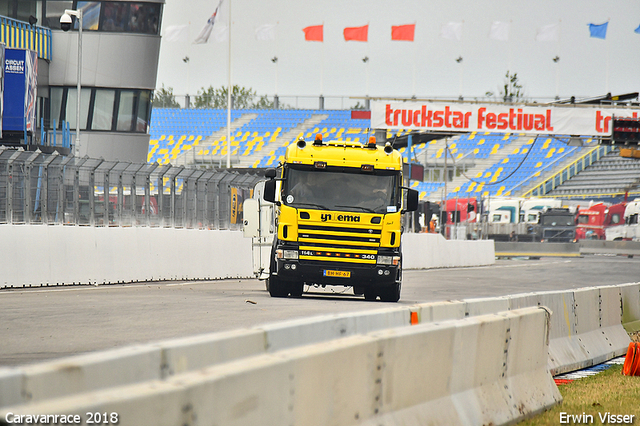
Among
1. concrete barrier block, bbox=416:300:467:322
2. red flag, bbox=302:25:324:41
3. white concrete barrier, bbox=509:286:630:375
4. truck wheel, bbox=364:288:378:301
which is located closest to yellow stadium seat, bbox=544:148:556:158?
red flag, bbox=302:25:324:41

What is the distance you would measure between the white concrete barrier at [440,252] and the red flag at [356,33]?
2111cm

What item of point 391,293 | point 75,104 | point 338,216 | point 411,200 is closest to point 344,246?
point 338,216

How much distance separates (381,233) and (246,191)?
11066 mm

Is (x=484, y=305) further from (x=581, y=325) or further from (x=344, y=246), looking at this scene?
(x=344, y=246)

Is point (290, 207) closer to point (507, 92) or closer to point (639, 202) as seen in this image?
point (639, 202)

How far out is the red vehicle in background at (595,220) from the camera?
6104cm

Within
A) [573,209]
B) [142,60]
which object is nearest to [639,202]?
[573,209]

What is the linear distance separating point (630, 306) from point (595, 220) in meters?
50.3

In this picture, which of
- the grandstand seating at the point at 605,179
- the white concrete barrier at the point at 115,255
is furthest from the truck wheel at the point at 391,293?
the grandstand seating at the point at 605,179

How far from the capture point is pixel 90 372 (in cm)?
376

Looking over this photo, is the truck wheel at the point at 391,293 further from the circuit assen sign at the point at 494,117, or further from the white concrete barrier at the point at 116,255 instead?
the circuit assen sign at the point at 494,117

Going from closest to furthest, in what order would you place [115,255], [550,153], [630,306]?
[630,306] → [115,255] → [550,153]

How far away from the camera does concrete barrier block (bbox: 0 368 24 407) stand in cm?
331

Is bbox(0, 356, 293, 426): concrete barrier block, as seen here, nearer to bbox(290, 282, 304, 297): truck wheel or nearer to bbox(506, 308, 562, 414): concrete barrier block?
bbox(506, 308, 562, 414): concrete barrier block
